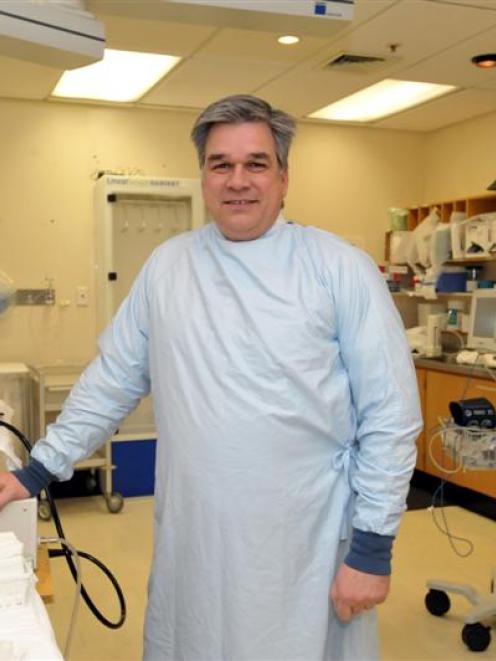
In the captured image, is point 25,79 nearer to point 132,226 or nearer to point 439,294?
point 132,226

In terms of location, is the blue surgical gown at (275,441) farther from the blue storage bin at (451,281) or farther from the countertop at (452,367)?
the blue storage bin at (451,281)

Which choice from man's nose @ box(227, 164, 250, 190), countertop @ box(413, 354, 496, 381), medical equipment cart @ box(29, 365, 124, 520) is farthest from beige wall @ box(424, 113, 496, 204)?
man's nose @ box(227, 164, 250, 190)

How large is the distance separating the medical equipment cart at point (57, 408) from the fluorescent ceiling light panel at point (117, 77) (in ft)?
5.22

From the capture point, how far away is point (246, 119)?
1.43 metres

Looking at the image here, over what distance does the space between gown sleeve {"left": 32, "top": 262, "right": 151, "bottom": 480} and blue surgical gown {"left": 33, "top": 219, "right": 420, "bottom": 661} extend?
5 cm

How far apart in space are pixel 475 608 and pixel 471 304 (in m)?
2.34

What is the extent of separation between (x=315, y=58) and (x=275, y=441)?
8.81 ft

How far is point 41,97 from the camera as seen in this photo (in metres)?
4.35

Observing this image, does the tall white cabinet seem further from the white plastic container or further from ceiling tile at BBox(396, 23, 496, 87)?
the white plastic container

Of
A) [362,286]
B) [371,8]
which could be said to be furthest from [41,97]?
[362,286]

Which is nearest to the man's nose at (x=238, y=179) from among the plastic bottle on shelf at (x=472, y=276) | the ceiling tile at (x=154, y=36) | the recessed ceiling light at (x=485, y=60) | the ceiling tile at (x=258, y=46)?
the ceiling tile at (x=154, y=36)

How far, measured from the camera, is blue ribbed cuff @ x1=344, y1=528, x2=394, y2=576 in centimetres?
135

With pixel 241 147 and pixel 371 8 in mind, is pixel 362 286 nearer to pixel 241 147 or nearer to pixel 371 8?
pixel 241 147

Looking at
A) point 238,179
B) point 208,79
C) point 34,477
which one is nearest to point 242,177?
point 238,179
